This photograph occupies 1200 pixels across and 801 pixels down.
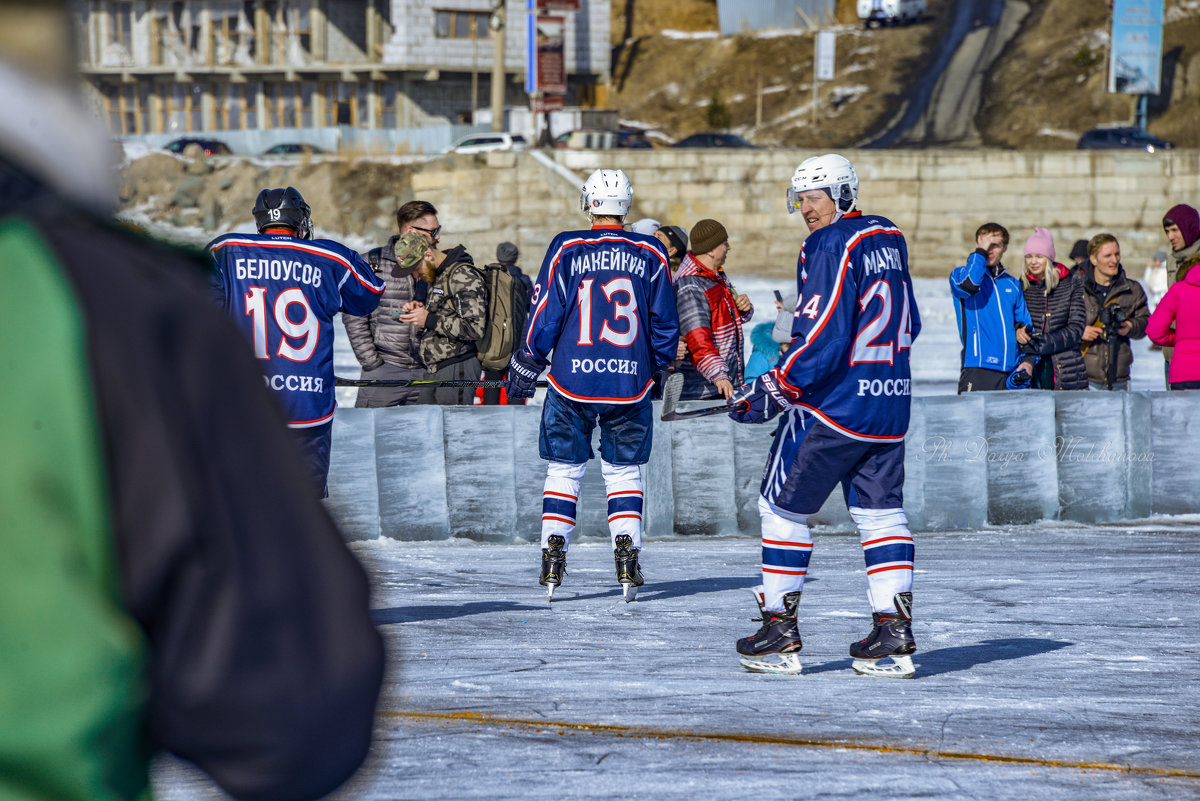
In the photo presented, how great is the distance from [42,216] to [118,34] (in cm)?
7122

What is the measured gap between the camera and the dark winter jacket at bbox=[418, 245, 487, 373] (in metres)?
10.0

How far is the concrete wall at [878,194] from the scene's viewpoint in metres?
35.6

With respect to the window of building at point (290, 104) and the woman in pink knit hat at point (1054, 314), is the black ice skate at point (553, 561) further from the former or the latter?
the window of building at point (290, 104)

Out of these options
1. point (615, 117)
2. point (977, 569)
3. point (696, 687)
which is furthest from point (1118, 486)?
point (615, 117)

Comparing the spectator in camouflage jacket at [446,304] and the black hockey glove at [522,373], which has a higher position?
the spectator in camouflage jacket at [446,304]

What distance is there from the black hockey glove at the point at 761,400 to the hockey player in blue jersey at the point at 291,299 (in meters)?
1.97

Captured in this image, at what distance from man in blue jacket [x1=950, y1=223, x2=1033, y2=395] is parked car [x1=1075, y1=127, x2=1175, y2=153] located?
35.6 metres

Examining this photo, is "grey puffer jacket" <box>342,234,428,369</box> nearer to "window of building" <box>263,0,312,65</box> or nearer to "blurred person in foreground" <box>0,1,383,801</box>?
"blurred person in foreground" <box>0,1,383,801</box>

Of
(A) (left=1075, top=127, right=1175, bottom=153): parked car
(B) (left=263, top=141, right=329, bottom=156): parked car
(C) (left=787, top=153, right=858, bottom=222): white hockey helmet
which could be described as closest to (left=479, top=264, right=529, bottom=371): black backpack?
(C) (left=787, top=153, right=858, bottom=222): white hockey helmet

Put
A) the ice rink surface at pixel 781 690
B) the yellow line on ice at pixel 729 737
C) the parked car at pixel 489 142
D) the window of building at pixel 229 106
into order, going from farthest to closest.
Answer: the window of building at pixel 229 106
the parked car at pixel 489 142
the yellow line on ice at pixel 729 737
the ice rink surface at pixel 781 690

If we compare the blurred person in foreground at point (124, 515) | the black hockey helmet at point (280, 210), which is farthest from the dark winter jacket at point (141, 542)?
the black hockey helmet at point (280, 210)

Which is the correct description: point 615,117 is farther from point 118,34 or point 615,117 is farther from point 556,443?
point 556,443

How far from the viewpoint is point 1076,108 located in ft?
180

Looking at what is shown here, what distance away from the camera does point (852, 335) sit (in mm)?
5949
